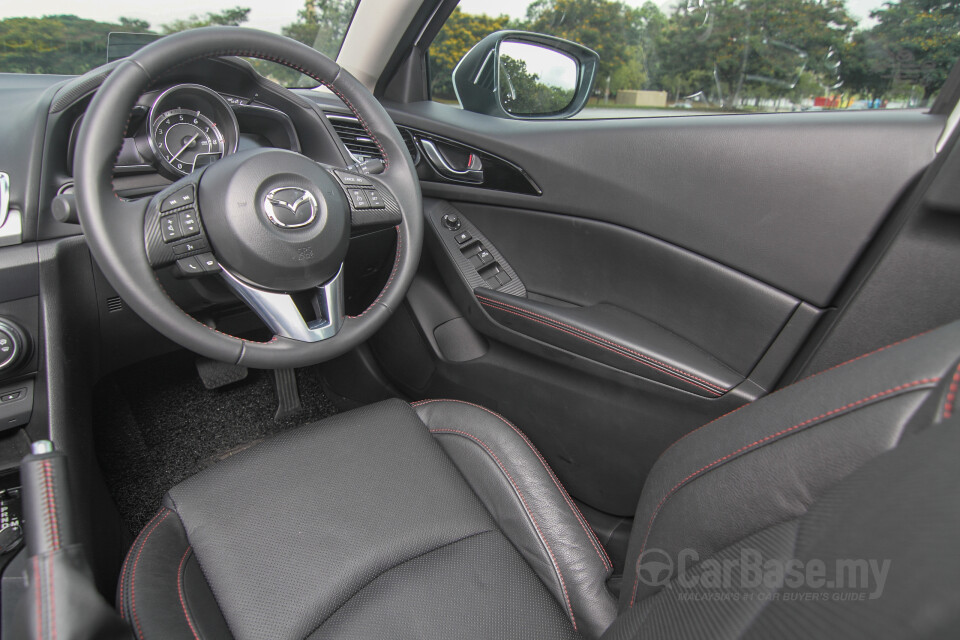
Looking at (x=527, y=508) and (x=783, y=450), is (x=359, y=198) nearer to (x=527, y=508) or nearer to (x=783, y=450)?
(x=527, y=508)

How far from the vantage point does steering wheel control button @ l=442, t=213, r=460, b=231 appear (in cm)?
157

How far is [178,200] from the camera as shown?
0.95 m

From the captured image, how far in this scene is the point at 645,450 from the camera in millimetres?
1235

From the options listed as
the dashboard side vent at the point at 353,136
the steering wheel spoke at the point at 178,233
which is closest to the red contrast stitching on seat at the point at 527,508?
the steering wheel spoke at the point at 178,233

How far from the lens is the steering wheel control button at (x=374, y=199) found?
1.13m

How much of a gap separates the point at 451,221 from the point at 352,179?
0.47m

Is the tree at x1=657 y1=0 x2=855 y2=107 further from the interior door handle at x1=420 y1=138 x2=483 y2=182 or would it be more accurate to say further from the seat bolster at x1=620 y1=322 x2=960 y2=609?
the seat bolster at x1=620 y1=322 x2=960 y2=609

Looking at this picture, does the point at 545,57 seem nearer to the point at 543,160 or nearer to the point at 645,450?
the point at 543,160

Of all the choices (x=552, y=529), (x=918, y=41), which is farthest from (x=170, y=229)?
(x=918, y=41)

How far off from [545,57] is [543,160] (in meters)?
0.36

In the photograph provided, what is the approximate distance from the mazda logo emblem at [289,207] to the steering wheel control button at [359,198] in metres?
0.11

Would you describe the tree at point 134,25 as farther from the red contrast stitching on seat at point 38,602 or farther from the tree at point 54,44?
the red contrast stitching on seat at point 38,602

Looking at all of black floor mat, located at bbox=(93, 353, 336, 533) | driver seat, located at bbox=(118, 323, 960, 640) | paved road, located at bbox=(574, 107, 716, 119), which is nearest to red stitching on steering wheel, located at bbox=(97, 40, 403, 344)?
driver seat, located at bbox=(118, 323, 960, 640)

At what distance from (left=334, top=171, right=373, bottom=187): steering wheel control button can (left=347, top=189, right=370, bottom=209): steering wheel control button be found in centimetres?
2
